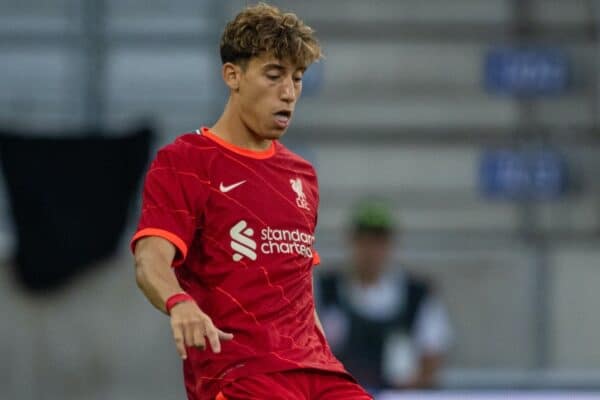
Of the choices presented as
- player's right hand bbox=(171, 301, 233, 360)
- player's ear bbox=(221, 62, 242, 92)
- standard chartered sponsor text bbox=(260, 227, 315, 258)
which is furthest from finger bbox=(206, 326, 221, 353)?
player's ear bbox=(221, 62, 242, 92)

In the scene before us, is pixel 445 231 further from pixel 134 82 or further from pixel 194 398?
pixel 194 398

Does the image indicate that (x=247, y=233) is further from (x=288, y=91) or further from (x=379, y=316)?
(x=379, y=316)

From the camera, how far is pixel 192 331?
4070 millimetres

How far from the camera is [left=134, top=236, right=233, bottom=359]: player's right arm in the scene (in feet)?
13.4

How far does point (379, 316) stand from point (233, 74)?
13.7 ft

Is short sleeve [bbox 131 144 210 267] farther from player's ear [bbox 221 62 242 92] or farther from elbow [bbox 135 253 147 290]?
player's ear [bbox 221 62 242 92]

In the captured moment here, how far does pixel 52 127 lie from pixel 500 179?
9.59 ft

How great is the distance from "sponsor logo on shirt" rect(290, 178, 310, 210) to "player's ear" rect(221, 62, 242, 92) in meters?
0.35

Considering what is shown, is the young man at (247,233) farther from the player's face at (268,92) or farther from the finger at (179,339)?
the finger at (179,339)

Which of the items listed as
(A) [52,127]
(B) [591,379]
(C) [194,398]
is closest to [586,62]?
(B) [591,379]

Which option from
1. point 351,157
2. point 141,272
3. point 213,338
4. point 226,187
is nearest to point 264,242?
point 226,187

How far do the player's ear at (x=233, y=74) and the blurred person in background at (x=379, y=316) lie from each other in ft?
13.1

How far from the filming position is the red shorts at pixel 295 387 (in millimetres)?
4477

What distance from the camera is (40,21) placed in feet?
32.5
